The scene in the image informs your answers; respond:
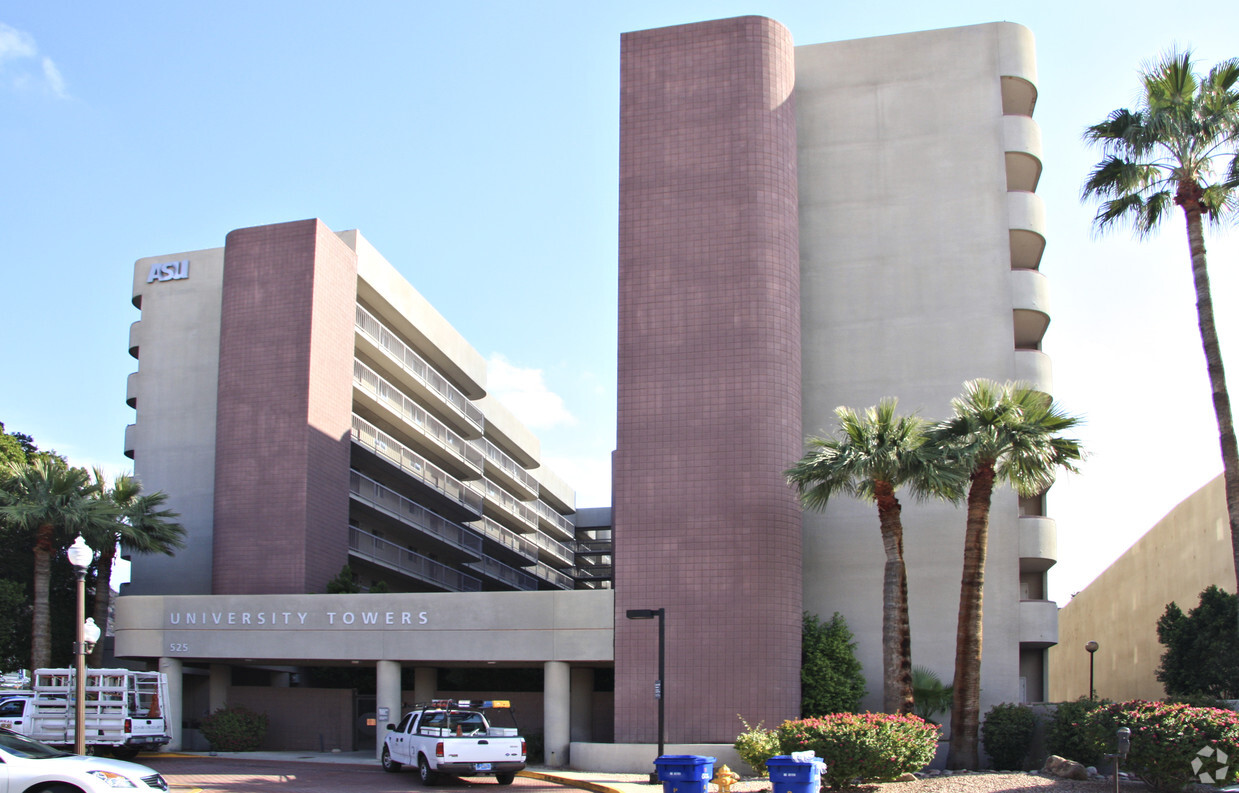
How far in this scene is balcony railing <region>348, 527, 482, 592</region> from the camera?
44.6 meters

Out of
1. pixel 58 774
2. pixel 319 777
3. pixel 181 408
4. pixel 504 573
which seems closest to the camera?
pixel 58 774

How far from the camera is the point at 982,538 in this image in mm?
28031

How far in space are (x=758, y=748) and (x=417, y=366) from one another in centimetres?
3303

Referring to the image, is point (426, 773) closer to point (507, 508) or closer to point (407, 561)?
point (407, 561)

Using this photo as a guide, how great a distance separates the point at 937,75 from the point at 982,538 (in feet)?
51.7

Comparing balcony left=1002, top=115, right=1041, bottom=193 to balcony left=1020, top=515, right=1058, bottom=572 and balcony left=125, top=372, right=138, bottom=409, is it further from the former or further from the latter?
balcony left=125, top=372, right=138, bottom=409

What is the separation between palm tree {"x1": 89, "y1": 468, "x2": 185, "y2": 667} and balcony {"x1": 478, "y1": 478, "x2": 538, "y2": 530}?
24353mm

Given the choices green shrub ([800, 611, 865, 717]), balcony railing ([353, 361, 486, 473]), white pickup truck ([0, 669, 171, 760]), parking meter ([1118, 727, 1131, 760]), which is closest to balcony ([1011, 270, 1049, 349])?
green shrub ([800, 611, 865, 717])

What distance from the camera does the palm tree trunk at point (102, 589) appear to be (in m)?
38.7

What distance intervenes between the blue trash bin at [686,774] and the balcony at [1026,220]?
21.6 metres

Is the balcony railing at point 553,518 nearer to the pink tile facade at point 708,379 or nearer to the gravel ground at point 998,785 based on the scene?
the pink tile facade at point 708,379

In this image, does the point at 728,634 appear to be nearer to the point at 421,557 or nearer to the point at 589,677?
the point at 589,677

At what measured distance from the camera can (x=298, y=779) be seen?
84.3 feet

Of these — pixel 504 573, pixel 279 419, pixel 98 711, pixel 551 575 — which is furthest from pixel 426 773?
pixel 551 575
